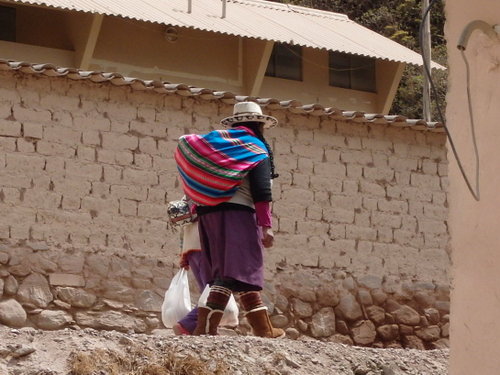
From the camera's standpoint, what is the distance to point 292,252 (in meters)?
14.0

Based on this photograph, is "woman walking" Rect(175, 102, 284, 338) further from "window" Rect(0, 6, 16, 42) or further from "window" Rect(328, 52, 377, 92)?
"window" Rect(328, 52, 377, 92)

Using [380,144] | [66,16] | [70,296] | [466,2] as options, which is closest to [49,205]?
[70,296]

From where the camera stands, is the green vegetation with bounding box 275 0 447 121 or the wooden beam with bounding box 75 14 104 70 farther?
the green vegetation with bounding box 275 0 447 121

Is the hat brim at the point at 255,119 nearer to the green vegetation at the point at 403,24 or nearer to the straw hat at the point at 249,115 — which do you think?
the straw hat at the point at 249,115

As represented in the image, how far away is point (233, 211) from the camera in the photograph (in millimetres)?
9734

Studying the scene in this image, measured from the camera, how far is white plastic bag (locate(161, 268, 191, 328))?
10414 millimetres

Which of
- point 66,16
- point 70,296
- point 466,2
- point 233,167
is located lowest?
point 70,296

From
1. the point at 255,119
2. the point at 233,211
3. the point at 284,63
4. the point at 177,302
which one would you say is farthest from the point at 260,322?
the point at 284,63

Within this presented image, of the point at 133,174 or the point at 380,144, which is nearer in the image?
the point at 133,174

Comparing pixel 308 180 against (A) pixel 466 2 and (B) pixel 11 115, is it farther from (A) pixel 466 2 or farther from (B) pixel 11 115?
(A) pixel 466 2

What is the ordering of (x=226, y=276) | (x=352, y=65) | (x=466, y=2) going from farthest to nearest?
1. (x=352, y=65)
2. (x=226, y=276)
3. (x=466, y=2)

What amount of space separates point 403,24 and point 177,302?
1890 centimetres

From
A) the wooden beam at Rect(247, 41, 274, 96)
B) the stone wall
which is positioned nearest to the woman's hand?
the stone wall

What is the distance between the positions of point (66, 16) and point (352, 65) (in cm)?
385
